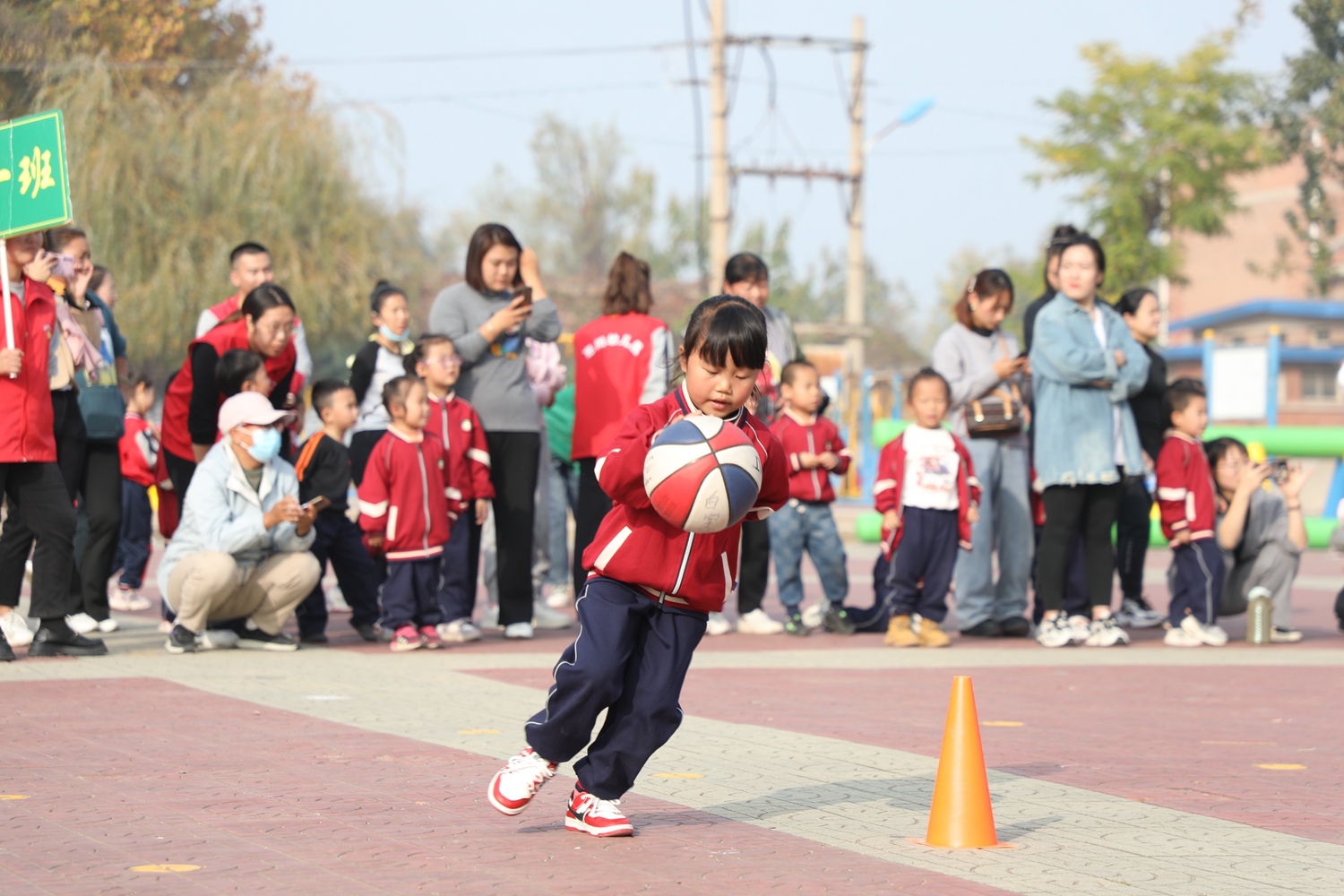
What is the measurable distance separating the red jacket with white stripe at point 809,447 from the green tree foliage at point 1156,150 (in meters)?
Result: 32.1

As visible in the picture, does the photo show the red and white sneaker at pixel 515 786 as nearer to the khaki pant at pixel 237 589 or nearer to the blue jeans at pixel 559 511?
the khaki pant at pixel 237 589

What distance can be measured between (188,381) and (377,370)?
4.43 feet

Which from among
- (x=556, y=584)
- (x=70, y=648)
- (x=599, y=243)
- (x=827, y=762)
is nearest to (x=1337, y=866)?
(x=827, y=762)

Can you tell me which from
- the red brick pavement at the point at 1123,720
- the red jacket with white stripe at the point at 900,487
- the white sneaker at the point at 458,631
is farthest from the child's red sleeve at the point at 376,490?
the red jacket with white stripe at the point at 900,487

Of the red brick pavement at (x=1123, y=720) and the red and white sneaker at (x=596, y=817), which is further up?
the red and white sneaker at (x=596, y=817)

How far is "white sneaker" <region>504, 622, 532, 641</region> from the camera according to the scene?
9391 millimetres

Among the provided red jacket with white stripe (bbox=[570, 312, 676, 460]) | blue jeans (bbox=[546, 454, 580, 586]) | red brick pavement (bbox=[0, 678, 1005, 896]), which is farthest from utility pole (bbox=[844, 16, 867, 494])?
red brick pavement (bbox=[0, 678, 1005, 896])

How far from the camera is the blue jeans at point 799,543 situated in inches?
391

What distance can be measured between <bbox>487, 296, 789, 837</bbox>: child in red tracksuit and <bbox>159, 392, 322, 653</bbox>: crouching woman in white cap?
13.4 ft

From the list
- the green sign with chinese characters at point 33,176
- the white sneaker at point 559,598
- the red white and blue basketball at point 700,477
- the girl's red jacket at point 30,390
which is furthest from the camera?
the white sneaker at point 559,598

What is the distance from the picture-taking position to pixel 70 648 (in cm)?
788

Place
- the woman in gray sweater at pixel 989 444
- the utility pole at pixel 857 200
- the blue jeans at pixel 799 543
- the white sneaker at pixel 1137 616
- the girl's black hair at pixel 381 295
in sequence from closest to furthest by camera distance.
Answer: the woman in gray sweater at pixel 989 444 → the blue jeans at pixel 799 543 → the girl's black hair at pixel 381 295 → the white sneaker at pixel 1137 616 → the utility pole at pixel 857 200

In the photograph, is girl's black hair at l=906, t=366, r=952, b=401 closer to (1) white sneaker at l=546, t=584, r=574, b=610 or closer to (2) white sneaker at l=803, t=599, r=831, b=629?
(2) white sneaker at l=803, t=599, r=831, b=629

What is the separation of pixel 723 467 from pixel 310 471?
548 centimetres
